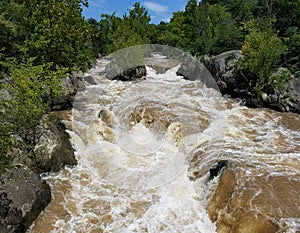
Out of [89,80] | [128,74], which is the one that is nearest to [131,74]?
[128,74]

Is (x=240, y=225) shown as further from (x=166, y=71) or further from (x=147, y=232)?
(x=166, y=71)

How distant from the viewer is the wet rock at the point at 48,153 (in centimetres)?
1047

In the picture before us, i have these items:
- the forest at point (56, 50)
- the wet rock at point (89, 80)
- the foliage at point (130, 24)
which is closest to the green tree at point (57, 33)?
the forest at point (56, 50)

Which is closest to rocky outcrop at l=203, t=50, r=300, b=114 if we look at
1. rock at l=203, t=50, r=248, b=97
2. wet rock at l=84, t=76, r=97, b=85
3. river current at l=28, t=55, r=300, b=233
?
rock at l=203, t=50, r=248, b=97

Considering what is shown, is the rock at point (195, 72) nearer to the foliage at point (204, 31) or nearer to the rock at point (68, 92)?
the foliage at point (204, 31)

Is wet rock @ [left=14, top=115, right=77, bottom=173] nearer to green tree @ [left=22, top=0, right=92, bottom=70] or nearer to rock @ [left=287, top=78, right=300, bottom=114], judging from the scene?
green tree @ [left=22, top=0, right=92, bottom=70]

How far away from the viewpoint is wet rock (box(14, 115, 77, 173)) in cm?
1047

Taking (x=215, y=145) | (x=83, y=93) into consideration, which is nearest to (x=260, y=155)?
(x=215, y=145)

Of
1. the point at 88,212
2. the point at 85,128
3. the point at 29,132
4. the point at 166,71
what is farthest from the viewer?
the point at 166,71

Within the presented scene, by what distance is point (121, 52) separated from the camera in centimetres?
2858

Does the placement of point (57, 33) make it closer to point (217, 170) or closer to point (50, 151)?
point (50, 151)

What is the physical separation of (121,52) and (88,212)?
2194 centimetres

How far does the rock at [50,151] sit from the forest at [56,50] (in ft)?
1.27

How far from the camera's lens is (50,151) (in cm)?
1092
